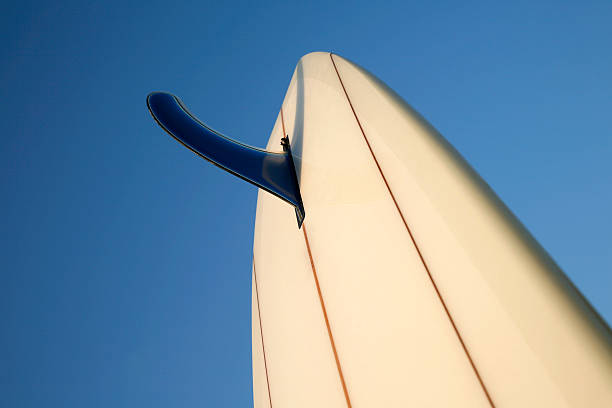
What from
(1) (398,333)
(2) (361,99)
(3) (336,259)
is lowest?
(1) (398,333)

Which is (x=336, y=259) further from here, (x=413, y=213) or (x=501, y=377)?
(x=501, y=377)

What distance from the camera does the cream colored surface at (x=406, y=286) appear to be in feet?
0.93

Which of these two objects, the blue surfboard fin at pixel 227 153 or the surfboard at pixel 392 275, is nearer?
the surfboard at pixel 392 275

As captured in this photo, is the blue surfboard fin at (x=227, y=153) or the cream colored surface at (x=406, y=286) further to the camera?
the blue surfboard fin at (x=227, y=153)

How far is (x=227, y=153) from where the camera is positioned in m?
0.62

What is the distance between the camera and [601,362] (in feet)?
0.83

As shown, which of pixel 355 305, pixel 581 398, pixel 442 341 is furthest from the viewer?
pixel 355 305

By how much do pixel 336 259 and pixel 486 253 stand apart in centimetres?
23

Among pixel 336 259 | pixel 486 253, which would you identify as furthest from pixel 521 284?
pixel 336 259

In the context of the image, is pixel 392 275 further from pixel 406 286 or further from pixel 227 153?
pixel 227 153

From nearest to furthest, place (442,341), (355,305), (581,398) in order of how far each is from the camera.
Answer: (581,398), (442,341), (355,305)

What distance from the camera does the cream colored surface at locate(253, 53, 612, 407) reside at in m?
0.28

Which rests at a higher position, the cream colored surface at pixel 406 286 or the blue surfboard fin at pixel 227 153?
the blue surfboard fin at pixel 227 153

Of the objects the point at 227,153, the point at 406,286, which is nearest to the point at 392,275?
the point at 406,286
